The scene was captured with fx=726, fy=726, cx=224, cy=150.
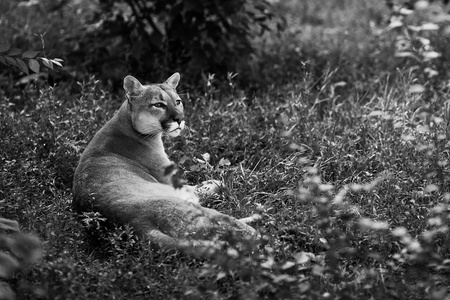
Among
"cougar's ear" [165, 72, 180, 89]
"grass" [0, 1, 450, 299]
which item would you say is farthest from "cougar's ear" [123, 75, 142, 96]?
"grass" [0, 1, 450, 299]

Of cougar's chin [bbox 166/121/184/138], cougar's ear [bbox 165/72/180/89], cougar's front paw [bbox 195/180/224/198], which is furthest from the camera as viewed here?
cougar's ear [bbox 165/72/180/89]

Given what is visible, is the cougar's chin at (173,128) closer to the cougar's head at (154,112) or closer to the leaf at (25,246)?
the cougar's head at (154,112)

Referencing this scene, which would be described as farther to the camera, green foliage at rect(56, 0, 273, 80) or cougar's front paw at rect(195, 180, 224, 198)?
green foliage at rect(56, 0, 273, 80)

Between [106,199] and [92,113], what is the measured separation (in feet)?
6.01

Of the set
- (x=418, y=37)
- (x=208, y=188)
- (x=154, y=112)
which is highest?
(x=154, y=112)

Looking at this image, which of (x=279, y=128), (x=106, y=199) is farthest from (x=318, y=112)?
(x=106, y=199)

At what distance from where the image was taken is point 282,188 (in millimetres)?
5797

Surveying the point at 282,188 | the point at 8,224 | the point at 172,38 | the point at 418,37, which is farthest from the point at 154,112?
the point at 418,37

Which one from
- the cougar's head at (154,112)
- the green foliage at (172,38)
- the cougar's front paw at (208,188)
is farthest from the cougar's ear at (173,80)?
the green foliage at (172,38)

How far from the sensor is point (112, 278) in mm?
4492

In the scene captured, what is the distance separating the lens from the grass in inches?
172

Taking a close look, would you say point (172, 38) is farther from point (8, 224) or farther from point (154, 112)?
point (8, 224)

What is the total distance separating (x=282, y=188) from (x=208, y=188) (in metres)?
0.59

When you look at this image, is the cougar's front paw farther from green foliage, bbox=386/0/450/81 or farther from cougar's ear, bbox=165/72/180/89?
green foliage, bbox=386/0/450/81
